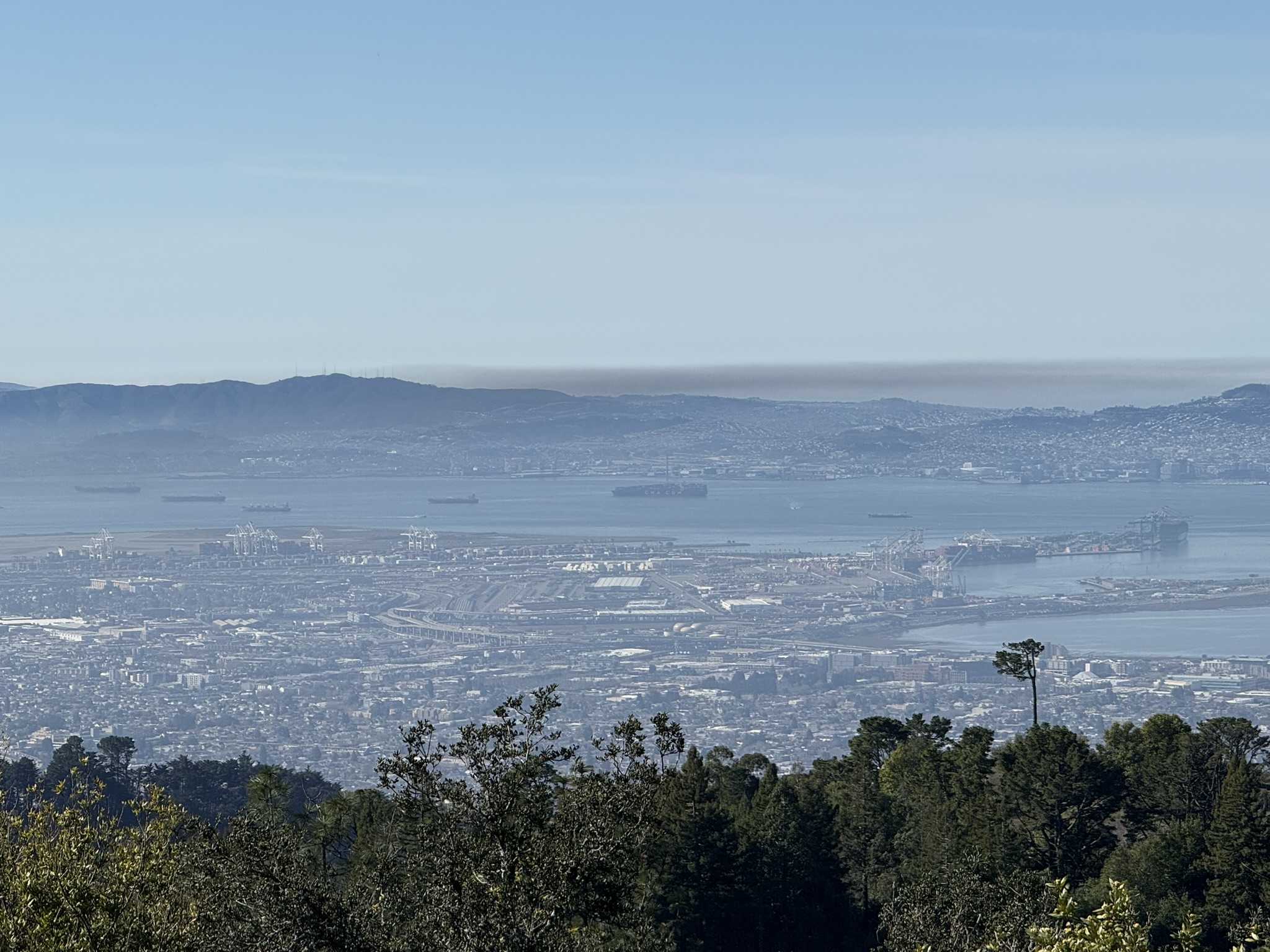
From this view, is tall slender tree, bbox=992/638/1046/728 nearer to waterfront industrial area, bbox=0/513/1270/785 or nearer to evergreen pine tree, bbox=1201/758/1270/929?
evergreen pine tree, bbox=1201/758/1270/929

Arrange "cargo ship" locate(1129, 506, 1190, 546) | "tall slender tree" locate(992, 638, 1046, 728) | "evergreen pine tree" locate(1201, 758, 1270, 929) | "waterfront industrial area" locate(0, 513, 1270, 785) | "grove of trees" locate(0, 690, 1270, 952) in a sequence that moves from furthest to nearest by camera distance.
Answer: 1. "cargo ship" locate(1129, 506, 1190, 546)
2. "waterfront industrial area" locate(0, 513, 1270, 785)
3. "tall slender tree" locate(992, 638, 1046, 728)
4. "evergreen pine tree" locate(1201, 758, 1270, 929)
5. "grove of trees" locate(0, 690, 1270, 952)

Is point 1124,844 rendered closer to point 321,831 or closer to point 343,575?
point 321,831

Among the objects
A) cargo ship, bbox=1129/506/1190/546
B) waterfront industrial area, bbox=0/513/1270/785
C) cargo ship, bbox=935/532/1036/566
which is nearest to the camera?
waterfront industrial area, bbox=0/513/1270/785

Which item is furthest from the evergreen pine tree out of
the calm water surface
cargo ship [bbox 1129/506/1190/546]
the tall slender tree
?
cargo ship [bbox 1129/506/1190/546]

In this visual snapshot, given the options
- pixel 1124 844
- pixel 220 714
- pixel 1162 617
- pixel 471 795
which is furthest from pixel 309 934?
pixel 1162 617

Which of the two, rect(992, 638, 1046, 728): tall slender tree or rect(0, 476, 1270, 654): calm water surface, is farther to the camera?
rect(0, 476, 1270, 654): calm water surface

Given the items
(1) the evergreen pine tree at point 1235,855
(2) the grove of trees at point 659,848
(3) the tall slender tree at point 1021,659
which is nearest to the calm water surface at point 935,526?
(3) the tall slender tree at point 1021,659

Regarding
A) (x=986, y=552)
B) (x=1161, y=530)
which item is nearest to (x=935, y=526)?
(x=1161, y=530)

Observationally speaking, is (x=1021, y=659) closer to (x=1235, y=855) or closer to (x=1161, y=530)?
(x=1235, y=855)
